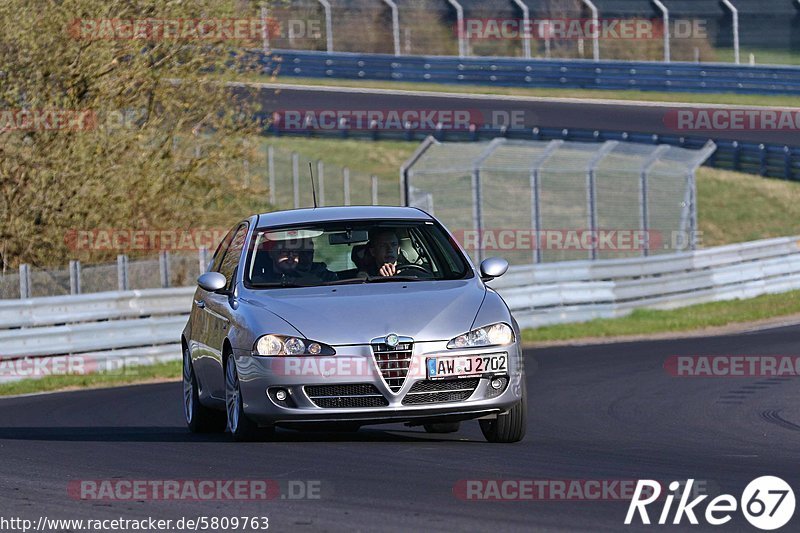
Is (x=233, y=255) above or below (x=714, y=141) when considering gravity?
above

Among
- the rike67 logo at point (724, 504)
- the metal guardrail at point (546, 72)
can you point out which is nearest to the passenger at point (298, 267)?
the rike67 logo at point (724, 504)

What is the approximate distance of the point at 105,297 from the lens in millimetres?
18781

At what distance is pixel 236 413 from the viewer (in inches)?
382

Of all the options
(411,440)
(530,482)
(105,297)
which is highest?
(530,482)

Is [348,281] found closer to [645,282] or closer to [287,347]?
[287,347]

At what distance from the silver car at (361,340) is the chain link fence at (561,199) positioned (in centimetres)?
1137

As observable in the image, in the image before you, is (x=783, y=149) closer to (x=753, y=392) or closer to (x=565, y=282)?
(x=565, y=282)

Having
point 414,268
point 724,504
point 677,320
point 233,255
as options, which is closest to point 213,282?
point 233,255

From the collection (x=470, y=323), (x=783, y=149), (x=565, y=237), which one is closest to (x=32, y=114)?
(x=565, y=237)

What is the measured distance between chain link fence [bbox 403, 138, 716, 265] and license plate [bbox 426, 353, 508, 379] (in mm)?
12406

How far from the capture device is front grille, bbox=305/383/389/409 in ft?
29.7

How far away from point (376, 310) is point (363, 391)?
50cm

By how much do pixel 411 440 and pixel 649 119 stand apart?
90.2ft

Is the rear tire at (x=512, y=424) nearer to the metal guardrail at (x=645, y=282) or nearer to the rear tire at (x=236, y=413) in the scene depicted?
the rear tire at (x=236, y=413)
